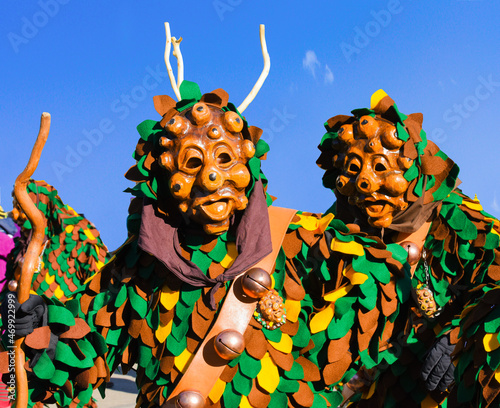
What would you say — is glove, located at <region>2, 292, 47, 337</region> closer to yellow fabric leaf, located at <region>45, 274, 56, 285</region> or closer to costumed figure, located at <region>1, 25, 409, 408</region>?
costumed figure, located at <region>1, 25, 409, 408</region>

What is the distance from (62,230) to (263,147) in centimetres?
341

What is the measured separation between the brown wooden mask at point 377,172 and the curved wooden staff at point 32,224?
1373 millimetres

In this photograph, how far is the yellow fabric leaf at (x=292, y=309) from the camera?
218 centimetres

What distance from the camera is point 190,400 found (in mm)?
2000

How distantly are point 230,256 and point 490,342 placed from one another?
3.40 feet

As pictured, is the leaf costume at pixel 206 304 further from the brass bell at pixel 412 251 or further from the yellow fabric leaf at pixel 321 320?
the brass bell at pixel 412 251

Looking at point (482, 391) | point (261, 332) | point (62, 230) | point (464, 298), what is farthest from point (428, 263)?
point (62, 230)

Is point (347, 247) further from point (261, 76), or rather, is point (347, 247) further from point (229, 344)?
point (261, 76)

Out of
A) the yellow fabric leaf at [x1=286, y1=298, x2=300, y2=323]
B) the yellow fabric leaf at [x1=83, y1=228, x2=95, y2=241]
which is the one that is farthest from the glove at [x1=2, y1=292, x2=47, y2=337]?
the yellow fabric leaf at [x1=83, y1=228, x2=95, y2=241]

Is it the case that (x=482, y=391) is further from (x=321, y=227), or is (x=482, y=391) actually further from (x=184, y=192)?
(x=184, y=192)

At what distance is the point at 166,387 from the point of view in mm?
2113

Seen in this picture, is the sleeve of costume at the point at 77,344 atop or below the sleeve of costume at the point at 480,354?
below

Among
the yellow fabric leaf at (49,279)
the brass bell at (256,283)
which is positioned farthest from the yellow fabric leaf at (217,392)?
the yellow fabric leaf at (49,279)

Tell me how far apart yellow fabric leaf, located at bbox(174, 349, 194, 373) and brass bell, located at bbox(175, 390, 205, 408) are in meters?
0.09
